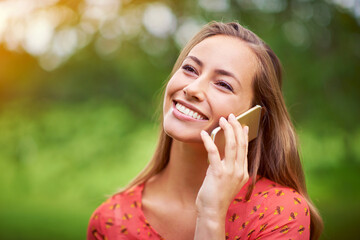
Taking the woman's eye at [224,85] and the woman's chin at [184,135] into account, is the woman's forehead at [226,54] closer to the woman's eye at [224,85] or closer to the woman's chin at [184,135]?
the woman's eye at [224,85]

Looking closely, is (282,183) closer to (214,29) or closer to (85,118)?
(214,29)

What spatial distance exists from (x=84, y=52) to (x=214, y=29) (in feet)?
10.3

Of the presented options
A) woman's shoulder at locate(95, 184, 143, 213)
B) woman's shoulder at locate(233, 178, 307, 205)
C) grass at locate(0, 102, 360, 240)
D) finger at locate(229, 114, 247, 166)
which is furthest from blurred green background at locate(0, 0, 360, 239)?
finger at locate(229, 114, 247, 166)

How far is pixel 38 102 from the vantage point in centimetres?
504

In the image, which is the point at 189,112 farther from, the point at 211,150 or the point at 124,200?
Answer: the point at 124,200

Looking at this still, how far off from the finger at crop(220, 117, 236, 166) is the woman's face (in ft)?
0.31

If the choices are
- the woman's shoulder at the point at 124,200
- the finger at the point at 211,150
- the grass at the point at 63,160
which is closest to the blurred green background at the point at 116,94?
the grass at the point at 63,160

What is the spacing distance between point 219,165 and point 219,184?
0.25 ft

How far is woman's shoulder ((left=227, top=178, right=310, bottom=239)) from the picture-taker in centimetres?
173

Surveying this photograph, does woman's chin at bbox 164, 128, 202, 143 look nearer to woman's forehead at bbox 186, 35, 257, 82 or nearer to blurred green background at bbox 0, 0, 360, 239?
woman's forehead at bbox 186, 35, 257, 82

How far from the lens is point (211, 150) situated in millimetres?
1658

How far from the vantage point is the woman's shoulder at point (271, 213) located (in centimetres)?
173

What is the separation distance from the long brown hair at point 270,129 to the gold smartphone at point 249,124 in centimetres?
9

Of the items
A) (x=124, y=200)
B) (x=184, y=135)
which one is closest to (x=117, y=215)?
(x=124, y=200)
